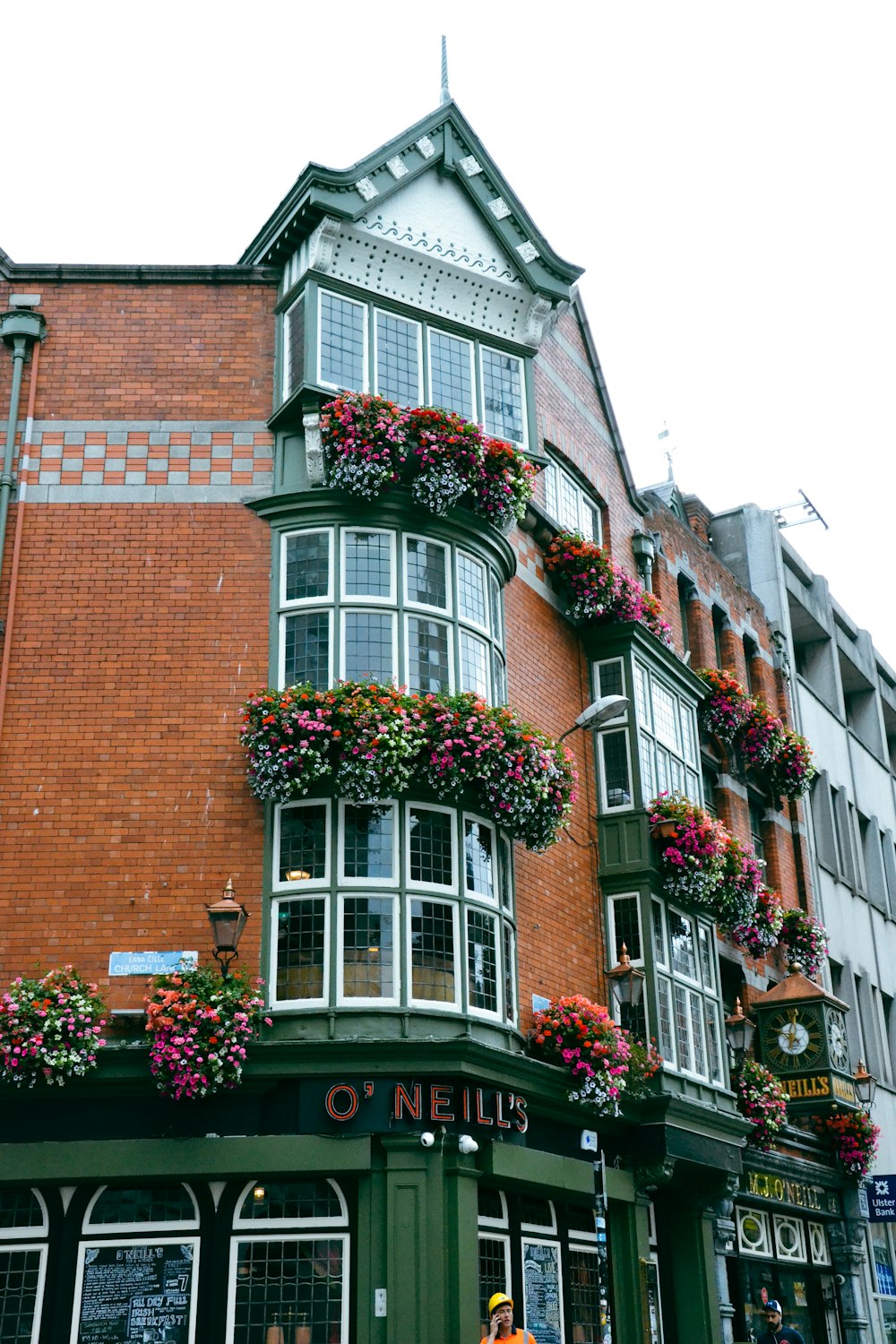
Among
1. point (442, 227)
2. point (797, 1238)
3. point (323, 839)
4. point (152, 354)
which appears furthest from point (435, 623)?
point (797, 1238)

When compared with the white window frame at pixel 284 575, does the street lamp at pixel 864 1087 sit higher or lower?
lower

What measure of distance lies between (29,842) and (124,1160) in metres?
3.53

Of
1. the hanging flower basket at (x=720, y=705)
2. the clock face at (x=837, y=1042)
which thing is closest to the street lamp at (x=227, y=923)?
the clock face at (x=837, y=1042)

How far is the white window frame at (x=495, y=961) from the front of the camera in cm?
1588

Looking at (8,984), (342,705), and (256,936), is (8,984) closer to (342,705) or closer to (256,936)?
(256,936)

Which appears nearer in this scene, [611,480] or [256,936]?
[256,936]

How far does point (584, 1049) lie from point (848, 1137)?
1225 centimetres

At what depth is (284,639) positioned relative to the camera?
55.3 ft

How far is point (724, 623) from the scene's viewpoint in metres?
29.4

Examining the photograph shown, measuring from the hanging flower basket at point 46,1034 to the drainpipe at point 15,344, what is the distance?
20.0 ft

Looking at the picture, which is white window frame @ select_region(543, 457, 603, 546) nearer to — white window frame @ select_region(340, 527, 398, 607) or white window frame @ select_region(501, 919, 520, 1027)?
white window frame @ select_region(340, 527, 398, 607)

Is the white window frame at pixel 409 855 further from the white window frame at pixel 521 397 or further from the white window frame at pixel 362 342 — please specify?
the white window frame at pixel 521 397

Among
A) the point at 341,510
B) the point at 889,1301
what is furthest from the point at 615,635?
the point at 889,1301

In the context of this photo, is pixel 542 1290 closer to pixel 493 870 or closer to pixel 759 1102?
pixel 493 870
